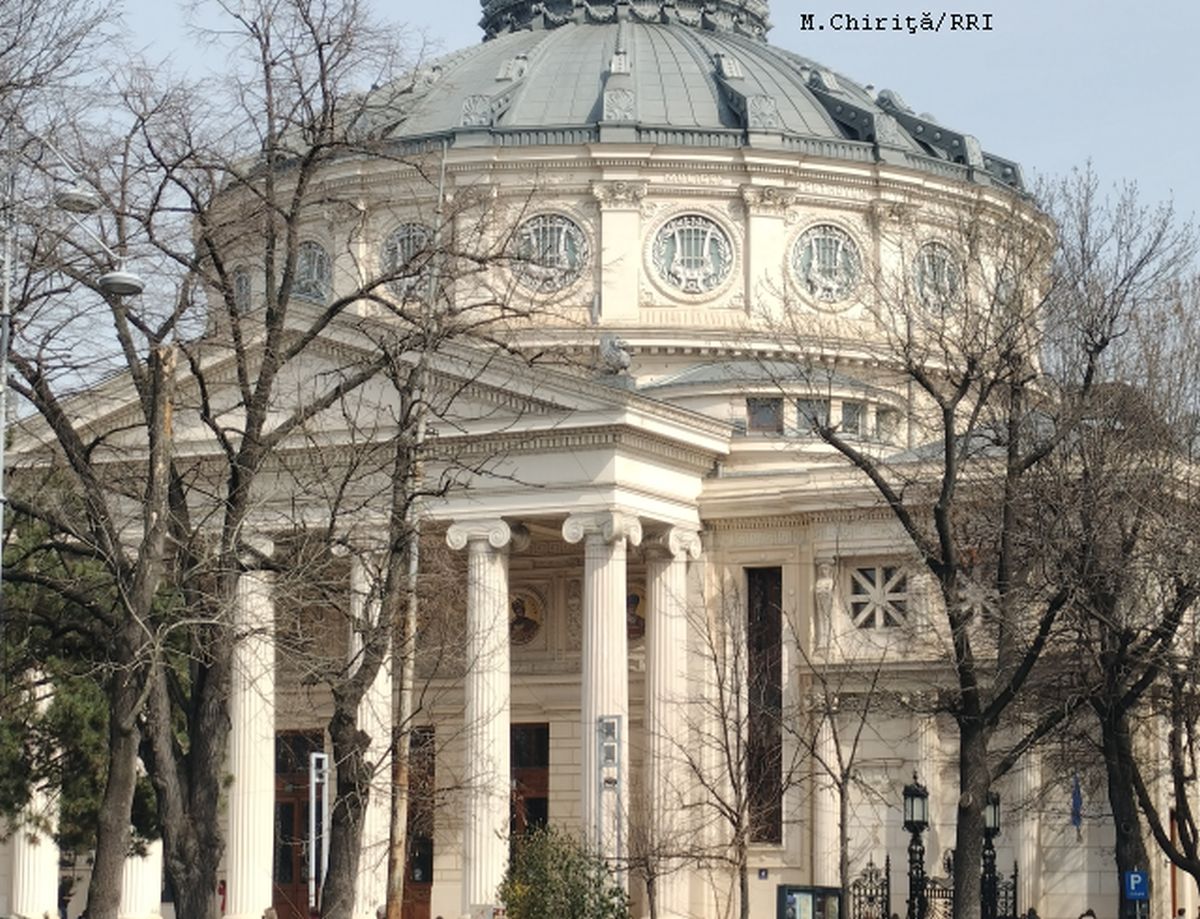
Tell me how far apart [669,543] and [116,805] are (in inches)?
1261

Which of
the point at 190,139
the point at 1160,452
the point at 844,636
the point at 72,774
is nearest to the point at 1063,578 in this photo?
the point at 1160,452

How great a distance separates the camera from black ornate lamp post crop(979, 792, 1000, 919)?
163 ft

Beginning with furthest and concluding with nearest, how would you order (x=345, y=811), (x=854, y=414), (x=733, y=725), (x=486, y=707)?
(x=854, y=414) → (x=486, y=707) → (x=733, y=725) → (x=345, y=811)

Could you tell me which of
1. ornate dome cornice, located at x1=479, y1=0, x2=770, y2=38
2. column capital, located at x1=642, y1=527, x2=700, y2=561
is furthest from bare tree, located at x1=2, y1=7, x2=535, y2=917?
ornate dome cornice, located at x1=479, y1=0, x2=770, y2=38

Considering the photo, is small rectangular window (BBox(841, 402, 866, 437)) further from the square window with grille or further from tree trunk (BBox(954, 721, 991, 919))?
tree trunk (BBox(954, 721, 991, 919))

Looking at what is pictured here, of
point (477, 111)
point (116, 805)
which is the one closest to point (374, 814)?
point (477, 111)

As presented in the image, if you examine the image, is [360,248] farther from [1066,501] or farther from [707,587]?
[1066,501]

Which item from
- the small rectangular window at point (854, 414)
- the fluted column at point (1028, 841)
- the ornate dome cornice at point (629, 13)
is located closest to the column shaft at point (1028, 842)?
the fluted column at point (1028, 841)

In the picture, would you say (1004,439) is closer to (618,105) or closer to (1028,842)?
(1028,842)

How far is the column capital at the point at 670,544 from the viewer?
211 feet

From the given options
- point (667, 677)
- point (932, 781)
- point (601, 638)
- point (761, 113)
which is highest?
point (761, 113)

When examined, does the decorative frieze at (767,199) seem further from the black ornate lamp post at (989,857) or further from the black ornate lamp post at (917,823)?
the black ornate lamp post at (917,823)

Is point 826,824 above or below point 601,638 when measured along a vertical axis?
below

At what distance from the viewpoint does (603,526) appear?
202 feet
